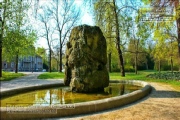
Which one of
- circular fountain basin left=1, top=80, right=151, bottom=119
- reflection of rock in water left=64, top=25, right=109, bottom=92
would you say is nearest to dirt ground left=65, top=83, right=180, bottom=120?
circular fountain basin left=1, top=80, right=151, bottom=119

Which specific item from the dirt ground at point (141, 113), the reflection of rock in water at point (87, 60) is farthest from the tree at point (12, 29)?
the dirt ground at point (141, 113)

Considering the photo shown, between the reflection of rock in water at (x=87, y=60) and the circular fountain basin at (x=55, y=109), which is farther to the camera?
the reflection of rock in water at (x=87, y=60)

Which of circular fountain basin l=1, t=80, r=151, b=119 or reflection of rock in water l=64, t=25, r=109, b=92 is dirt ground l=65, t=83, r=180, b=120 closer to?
circular fountain basin l=1, t=80, r=151, b=119

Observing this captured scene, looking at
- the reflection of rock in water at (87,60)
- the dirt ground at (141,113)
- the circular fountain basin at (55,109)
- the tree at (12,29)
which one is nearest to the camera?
the circular fountain basin at (55,109)

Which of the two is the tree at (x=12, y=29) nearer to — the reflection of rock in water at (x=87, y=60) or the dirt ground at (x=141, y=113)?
the reflection of rock in water at (x=87, y=60)

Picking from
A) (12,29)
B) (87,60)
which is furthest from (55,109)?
(12,29)

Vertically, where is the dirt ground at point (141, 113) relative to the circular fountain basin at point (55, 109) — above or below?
below

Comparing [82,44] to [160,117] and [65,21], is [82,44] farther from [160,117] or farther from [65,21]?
[65,21]

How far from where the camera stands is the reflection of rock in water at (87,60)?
30.6 feet

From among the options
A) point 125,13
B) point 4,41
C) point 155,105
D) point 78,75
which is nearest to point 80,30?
point 78,75

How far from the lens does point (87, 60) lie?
9.38m

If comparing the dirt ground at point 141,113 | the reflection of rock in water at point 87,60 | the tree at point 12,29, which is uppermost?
the tree at point 12,29

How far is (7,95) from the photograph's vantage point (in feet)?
29.2

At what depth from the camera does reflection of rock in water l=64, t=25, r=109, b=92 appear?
9.31 meters
